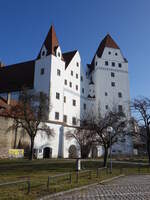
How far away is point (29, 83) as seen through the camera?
48.2 meters

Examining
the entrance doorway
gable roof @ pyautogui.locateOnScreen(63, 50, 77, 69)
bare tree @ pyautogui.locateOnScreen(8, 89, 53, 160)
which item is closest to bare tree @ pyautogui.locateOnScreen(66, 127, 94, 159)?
the entrance doorway

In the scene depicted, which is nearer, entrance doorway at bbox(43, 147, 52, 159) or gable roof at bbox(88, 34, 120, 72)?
entrance doorway at bbox(43, 147, 52, 159)

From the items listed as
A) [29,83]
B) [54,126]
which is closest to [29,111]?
[54,126]

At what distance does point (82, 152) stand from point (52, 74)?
16.4 metres

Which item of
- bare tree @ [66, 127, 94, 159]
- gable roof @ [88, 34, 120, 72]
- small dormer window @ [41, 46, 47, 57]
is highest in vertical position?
gable roof @ [88, 34, 120, 72]

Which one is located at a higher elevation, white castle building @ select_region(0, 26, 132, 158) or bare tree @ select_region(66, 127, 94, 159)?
white castle building @ select_region(0, 26, 132, 158)

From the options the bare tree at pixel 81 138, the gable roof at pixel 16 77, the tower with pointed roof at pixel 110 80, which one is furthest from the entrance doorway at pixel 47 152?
the tower with pointed roof at pixel 110 80

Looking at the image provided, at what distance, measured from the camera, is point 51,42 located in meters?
47.9

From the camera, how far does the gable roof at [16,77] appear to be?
4862cm

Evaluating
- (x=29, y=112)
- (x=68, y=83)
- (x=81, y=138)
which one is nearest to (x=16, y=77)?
(x=68, y=83)

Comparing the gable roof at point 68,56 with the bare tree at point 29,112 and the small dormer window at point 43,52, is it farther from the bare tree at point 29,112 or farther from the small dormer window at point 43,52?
the bare tree at point 29,112

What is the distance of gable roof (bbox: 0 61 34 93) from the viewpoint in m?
48.6

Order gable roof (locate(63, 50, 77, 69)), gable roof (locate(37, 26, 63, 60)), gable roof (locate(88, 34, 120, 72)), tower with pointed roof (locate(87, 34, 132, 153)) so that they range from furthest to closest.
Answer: gable roof (locate(88, 34, 120, 72)), tower with pointed roof (locate(87, 34, 132, 153)), gable roof (locate(63, 50, 77, 69)), gable roof (locate(37, 26, 63, 60))

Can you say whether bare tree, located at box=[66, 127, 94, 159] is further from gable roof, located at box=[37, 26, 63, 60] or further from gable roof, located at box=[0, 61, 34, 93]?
gable roof, located at box=[37, 26, 63, 60]
